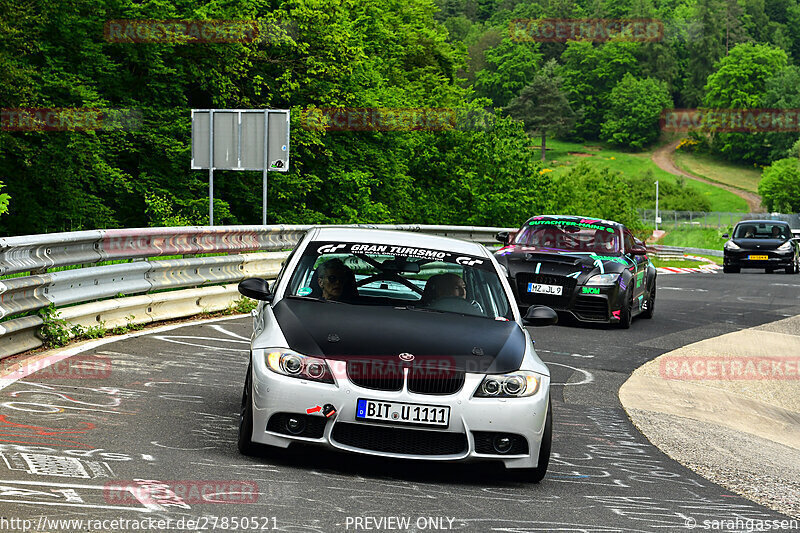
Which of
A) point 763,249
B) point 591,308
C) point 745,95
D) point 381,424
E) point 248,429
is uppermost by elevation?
point 745,95

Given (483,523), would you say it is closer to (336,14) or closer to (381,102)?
(336,14)

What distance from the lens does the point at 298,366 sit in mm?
6316

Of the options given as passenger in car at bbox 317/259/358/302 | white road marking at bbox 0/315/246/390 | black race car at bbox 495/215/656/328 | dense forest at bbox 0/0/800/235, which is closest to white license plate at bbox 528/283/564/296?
black race car at bbox 495/215/656/328

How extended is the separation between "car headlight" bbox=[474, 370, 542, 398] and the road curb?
1.39 m

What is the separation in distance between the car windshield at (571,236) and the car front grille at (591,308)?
0.92 metres

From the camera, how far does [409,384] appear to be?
6.25m

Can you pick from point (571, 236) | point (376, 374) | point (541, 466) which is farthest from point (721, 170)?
point (376, 374)

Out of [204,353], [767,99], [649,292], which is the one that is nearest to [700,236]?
[649,292]

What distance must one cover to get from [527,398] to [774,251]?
30.0 metres

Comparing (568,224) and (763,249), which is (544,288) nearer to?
(568,224)

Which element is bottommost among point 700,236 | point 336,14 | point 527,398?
point 700,236

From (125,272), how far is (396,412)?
21.9ft

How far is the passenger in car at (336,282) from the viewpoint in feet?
24.4

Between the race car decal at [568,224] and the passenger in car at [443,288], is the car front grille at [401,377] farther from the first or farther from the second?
the race car decal at [568,224]
